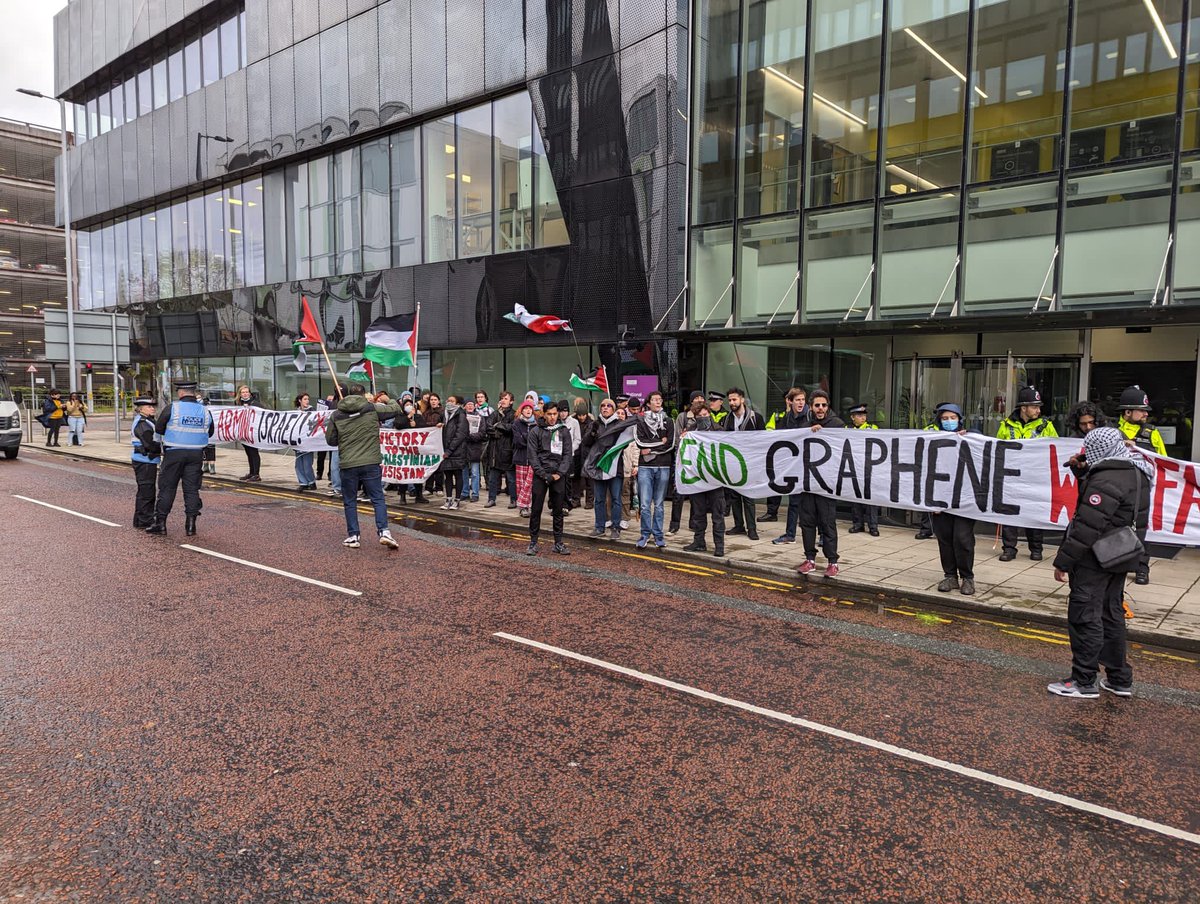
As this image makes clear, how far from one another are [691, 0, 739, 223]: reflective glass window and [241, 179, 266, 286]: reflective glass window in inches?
649

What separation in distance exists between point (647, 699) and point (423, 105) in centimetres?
1899

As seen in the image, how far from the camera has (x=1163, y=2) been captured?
35.8 ft

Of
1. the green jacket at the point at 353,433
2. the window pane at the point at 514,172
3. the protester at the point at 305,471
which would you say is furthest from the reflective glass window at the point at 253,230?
the green jacket at the point at 353,433

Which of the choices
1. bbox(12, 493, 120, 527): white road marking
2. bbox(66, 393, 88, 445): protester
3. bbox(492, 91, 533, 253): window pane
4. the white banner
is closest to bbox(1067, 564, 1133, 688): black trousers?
the white banner

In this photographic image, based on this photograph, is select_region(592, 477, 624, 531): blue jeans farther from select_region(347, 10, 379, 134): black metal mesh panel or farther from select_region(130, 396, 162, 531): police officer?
select_region(347, 10, 379, 134): black metal mesh panel

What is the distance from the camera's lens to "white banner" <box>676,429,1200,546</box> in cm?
740

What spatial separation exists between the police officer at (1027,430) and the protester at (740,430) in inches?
125

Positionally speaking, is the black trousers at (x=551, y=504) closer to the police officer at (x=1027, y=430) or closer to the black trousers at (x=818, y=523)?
the black trousers at (x=818, y=523)

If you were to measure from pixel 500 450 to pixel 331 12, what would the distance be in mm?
16056

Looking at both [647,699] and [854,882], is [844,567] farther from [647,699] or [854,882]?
[854,882]

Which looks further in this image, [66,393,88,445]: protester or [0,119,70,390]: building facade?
[0,119,70,390]: building facade

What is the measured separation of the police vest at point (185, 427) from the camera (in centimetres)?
1051

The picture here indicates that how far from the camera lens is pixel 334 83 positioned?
22.3m

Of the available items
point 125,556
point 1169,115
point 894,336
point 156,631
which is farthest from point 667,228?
point 156,631
